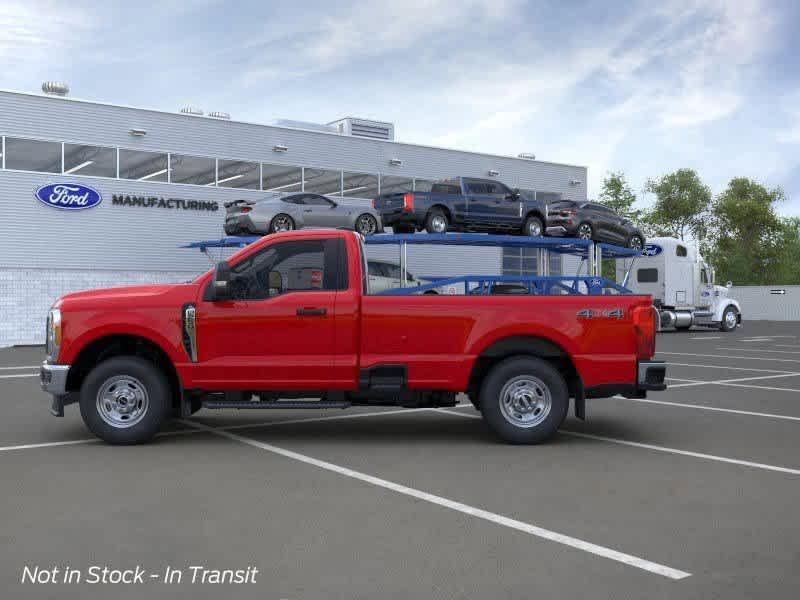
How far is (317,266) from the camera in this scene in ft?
28.2

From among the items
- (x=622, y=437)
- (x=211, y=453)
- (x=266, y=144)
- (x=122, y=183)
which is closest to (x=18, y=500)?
(x=211, y=453)

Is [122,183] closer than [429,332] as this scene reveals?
No

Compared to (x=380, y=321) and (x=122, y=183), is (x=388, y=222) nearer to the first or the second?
(x=122, y=183)

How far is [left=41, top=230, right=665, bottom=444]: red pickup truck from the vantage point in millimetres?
8367

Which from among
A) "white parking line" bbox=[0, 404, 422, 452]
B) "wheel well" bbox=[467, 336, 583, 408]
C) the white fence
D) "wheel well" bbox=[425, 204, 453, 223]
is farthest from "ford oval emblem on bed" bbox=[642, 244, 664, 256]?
"wheel well" bbox=[467, 336, 583, 408]

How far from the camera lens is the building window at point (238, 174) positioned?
33.2 meters

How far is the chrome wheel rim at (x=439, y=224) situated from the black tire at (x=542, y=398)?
16288 millimetres

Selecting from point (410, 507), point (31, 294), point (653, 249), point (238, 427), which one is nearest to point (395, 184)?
point (653, 249)

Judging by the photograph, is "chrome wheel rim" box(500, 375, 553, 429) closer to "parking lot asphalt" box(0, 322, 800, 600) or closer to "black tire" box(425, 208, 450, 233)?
"parking lot asphalt" box(0, 322, 800, 600)

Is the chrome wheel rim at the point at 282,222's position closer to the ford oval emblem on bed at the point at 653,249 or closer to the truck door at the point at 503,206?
the truck door at the point at 503,206

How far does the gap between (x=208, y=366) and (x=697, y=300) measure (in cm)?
2999

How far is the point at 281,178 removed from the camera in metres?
34.7

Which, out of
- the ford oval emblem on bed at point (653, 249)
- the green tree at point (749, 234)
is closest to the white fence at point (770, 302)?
the green tree at point (749, 234)

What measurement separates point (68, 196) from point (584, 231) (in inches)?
678
